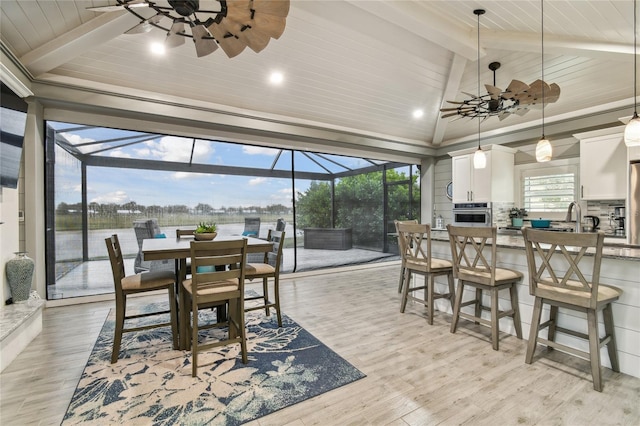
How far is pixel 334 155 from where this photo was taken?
6.23 m

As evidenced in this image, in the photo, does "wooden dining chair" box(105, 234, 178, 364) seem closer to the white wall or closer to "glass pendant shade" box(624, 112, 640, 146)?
the white wall

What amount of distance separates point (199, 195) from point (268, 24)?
3.51 meters

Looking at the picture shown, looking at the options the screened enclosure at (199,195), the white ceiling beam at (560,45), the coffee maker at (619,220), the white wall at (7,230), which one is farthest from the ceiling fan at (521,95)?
the white wall at (7,230)

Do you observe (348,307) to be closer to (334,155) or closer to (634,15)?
(334,155)

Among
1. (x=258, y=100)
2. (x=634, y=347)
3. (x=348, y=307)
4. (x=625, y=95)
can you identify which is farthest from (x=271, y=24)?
(x=625, y=95)

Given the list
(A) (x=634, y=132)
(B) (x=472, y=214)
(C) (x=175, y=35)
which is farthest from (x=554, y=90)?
(C) (x=175, y=35)

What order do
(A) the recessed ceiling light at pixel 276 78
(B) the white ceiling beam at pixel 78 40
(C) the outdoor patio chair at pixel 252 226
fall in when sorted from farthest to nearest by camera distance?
(C) the outdoor patio chair at pixel 252 226, (A) the recessed ceiling light at pixel 276 78, (B) the white ceiling beam at pixel 78 40

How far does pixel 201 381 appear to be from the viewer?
2.18 m

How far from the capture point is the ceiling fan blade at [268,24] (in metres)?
1.96

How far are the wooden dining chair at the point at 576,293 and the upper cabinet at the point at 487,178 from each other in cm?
309

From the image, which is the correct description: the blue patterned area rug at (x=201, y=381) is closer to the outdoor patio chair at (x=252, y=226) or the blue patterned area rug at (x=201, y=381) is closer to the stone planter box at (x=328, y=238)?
the outdoor patio chair at (x=252, y=226)

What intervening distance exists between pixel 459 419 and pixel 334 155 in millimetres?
5100

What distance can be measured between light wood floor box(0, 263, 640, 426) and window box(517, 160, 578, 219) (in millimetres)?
3334

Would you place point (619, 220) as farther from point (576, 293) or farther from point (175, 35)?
point (175, 35)
